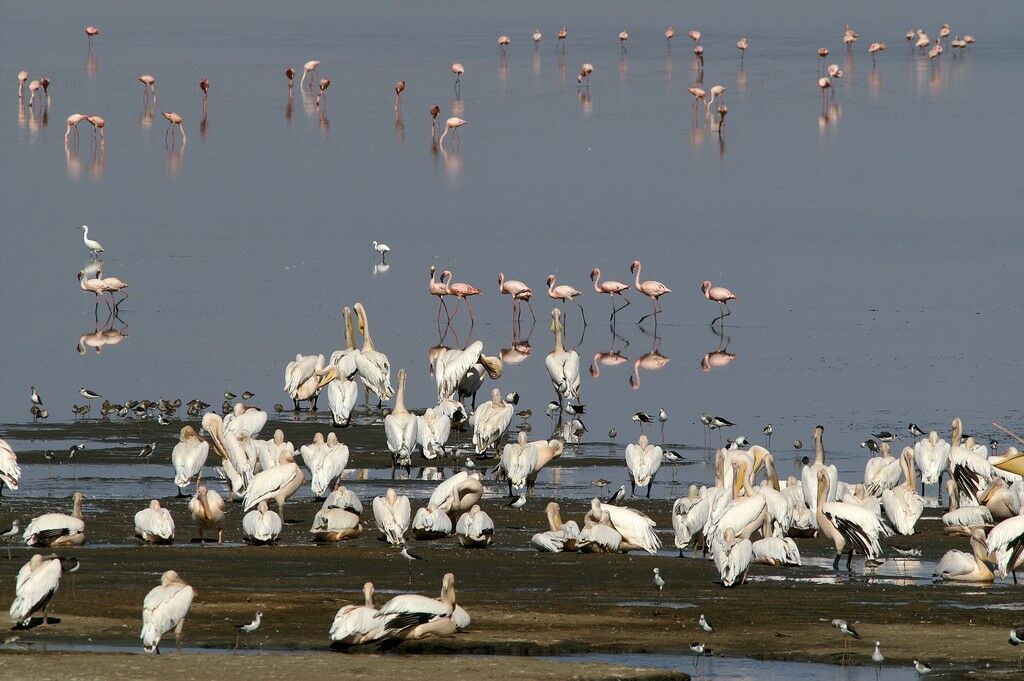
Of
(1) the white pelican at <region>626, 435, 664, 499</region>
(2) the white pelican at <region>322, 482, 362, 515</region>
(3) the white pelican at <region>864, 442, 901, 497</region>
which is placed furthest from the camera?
(1) the white pelican at <region>626, 435, 664, 499</region>

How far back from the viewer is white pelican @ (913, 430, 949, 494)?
699 inches

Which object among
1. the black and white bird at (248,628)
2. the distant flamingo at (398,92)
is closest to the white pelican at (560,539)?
the black and white bird at (248,628)

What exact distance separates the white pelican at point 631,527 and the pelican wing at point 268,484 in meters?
2.53

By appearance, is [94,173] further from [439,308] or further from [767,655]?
[767,655]

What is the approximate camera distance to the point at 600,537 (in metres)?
14.4

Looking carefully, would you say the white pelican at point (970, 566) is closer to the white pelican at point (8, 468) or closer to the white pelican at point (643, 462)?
the white pelican at point (643, 462)

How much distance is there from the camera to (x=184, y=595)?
11.0 m

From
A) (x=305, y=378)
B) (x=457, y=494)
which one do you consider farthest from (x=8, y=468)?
(x=305, y=378)

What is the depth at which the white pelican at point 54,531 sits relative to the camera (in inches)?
554

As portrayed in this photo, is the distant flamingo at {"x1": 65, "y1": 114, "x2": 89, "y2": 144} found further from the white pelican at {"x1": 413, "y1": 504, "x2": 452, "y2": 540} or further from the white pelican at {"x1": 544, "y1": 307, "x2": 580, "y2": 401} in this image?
the white pelican at {"x1": 413, "y1": 504, "x2": 452, "y2": 540}

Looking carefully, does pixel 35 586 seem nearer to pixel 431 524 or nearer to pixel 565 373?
pixel 431 524

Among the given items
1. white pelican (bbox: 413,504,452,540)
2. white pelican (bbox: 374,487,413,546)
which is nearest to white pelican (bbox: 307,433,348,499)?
white pelican (bbox: 413,504,452,540)

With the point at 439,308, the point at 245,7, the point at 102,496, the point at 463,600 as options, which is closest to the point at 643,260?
the point at 439,308

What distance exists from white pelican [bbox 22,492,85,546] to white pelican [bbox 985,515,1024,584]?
627 cm
